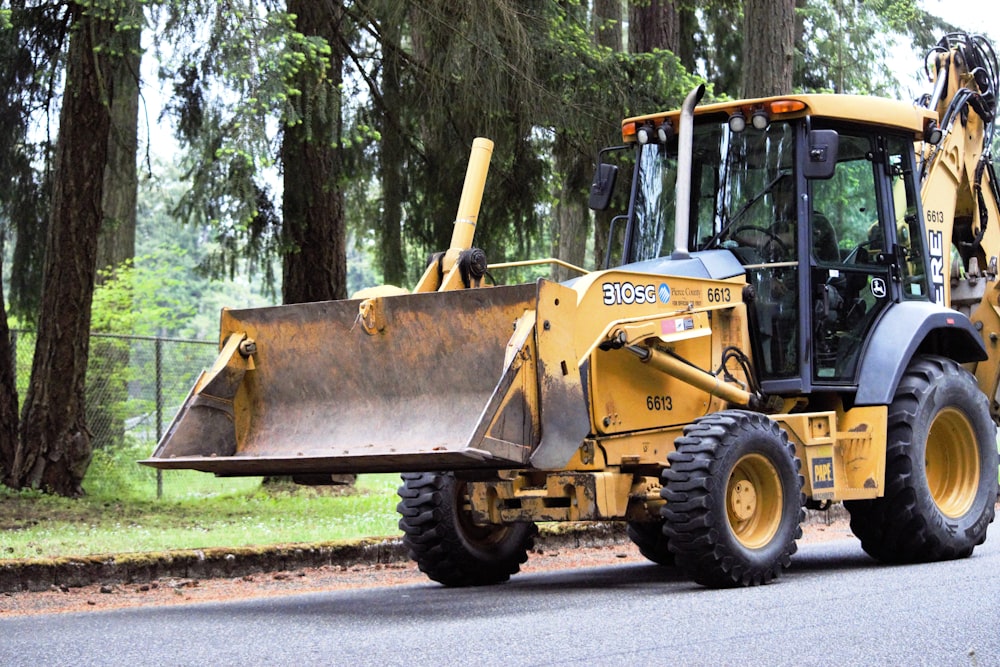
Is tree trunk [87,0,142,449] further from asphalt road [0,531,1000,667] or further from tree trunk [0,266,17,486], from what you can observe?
asphalt road [0,531,1000,667]

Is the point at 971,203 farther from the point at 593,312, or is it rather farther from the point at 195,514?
the point at 195,514

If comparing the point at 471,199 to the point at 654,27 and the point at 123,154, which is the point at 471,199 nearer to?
the point at 123,154

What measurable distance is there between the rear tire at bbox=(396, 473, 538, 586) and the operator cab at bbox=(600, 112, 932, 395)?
2118 mm

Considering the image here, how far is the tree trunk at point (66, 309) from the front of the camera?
1533 centimetres

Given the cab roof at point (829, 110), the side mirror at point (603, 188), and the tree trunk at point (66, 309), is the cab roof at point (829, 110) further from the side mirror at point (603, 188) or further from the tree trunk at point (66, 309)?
the tree trunk at point (66, 309)

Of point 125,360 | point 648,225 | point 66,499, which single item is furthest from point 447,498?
point 125,360

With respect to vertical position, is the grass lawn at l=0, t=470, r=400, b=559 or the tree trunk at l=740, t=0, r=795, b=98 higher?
the tree trunk at l=740, t=0, r=795, b=98

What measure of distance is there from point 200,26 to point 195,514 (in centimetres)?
489

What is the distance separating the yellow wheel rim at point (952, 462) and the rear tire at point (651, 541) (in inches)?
79.3

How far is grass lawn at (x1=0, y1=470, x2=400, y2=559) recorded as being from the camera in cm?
1088

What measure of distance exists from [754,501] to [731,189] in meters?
2.40

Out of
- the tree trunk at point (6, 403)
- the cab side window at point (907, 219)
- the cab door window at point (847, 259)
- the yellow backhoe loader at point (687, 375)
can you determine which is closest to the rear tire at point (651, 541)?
the yellow backhoe loader at point (687, 375)

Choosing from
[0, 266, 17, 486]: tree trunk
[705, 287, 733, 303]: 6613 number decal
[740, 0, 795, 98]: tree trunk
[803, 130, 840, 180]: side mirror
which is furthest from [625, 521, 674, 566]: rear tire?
[0, 266, 17, 486]: tree trunk

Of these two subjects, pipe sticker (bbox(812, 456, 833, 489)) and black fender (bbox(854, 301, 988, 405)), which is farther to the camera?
black fender (bbox(854, 301, 988, 405))
